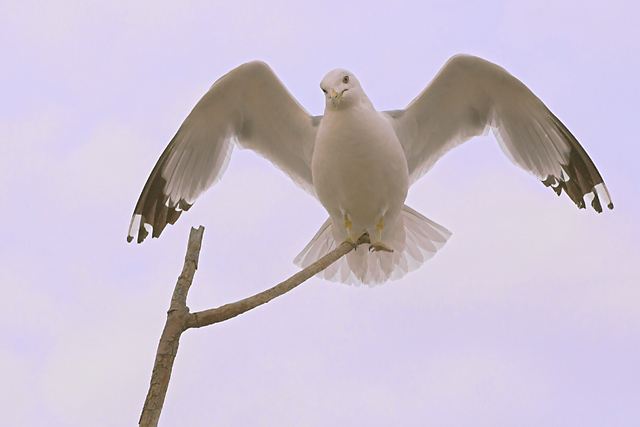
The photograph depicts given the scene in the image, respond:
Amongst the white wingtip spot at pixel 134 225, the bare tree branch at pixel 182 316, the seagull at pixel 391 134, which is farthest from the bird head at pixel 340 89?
the white wingtip spot at pixel 134 225

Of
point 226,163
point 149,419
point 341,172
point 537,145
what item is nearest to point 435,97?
point 537,145

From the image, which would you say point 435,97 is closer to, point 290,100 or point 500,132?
point 500,132

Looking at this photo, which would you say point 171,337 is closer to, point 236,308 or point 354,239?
point 236,308

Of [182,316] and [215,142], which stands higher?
[215,142]

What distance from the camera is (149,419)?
2.70 meters

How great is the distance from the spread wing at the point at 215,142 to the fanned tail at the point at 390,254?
62 cm

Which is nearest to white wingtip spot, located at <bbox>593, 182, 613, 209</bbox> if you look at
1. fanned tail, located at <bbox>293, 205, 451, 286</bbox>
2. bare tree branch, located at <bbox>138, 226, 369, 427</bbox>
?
fanned tail, located at <bbox>293, 205, 451, 286</bbox>

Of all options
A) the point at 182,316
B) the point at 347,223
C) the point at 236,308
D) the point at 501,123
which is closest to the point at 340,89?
the point at 347,223

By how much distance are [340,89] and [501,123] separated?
59.6 inches

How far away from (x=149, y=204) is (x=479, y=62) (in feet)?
8.06

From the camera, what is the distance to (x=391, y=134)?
4406 mm

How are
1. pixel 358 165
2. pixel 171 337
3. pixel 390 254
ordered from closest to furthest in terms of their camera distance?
pixel 171 337 < pixel 358 165 < pixel 390 254

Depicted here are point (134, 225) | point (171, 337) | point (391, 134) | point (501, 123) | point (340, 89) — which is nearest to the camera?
point (171, 337)

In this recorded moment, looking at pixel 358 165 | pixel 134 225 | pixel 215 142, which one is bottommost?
pixel 134 225
